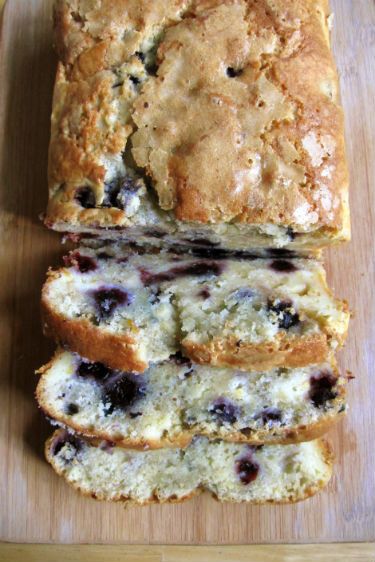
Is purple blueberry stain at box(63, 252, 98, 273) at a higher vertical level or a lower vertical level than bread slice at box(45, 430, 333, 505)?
higher

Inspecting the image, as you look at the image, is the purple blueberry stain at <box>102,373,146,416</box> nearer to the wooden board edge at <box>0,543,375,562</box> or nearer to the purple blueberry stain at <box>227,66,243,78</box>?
the wooden board edge at <box>0,543,375,562</box>

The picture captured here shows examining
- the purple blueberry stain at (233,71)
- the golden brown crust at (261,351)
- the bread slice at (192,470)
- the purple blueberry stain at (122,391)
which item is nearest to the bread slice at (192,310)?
the golden brown crust at (261,351)

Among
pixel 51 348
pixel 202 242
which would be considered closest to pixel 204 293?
pixel 202 242

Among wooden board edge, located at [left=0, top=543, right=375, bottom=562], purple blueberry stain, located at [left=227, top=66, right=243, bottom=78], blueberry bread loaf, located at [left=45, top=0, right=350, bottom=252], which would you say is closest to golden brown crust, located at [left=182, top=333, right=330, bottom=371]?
blueberry bread loaf, located at [left=45, top=0, right=350, bottom=252]

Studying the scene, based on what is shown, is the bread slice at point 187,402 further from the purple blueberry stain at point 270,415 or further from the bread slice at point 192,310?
the bread slice at point 192,310

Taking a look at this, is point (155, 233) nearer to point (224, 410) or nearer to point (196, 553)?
point (224, 410)

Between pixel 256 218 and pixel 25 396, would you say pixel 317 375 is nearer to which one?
pixel 256 218

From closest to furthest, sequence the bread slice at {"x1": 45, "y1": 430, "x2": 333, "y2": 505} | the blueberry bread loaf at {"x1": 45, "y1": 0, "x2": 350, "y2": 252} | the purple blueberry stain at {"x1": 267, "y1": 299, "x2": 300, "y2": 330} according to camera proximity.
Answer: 1. the blueberry bread loaf at {"x1": 45, "y1": 0, "x2": 350, "y2": 252}
2. the purple blueberry stain at {"x1": 267, "y1": 299, "x2": 300, "y2": 330}
3. the bread slice at {"x1": 45, "y1": 430, "x2": 333, "y2": 505}

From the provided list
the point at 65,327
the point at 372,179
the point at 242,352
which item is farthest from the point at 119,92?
the point at 372,179
